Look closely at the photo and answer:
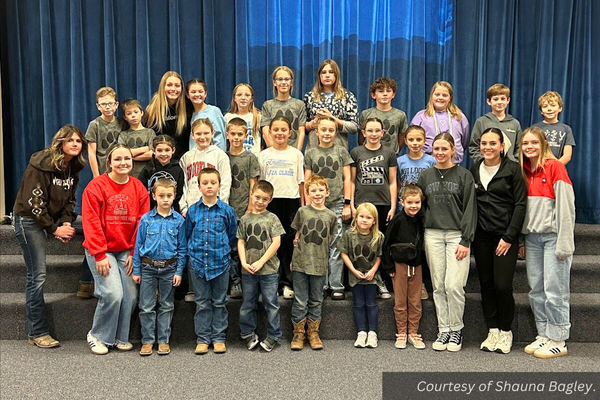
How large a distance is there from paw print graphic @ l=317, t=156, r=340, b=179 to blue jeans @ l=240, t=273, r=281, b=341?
68cm

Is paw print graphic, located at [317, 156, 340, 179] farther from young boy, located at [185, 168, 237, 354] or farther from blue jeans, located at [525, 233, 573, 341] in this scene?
blue jeans, located at [525, 233, 573, 341]

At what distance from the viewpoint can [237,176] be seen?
135 inches

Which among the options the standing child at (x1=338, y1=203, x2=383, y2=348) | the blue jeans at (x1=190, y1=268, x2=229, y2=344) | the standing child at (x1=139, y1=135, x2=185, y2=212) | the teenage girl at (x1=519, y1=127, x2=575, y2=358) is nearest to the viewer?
the teenage girl at (x1=519, y1=127, x2=575, y2=358)

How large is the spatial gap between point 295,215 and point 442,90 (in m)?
1.30

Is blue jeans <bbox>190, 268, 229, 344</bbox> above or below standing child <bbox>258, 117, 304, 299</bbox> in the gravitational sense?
below

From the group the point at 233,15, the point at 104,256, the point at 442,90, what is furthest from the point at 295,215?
the point at 233,15

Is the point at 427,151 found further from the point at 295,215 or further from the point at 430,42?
the point at 430,42

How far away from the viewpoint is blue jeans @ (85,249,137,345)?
10.3 ft

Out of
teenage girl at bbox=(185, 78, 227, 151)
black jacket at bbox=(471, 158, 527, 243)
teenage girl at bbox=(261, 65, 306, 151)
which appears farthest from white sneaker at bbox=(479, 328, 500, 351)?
teenage girl at bbox=(185, 78, 227, 151)

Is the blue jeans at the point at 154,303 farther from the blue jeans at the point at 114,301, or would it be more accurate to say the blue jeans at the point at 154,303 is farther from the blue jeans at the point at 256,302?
the blue jeans at the point at 256,302

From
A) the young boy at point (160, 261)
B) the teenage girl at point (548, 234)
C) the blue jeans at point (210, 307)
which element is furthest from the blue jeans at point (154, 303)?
the teenage girl at point (548, 234)

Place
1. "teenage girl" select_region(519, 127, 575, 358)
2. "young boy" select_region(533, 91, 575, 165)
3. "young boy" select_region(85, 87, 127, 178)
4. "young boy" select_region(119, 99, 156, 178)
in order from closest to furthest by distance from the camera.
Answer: "teenage girl" select_region(519, 127, 575, 358) < "young boy" select_region(119, 99, 156, 178) < "young boy" select_region(85, 87, 127, 178) < "young boy" select_region(533, 91, 575, 165)

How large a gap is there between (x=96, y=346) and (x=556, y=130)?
10.2 ft

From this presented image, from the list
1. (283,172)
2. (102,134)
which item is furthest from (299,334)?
(102,134)
